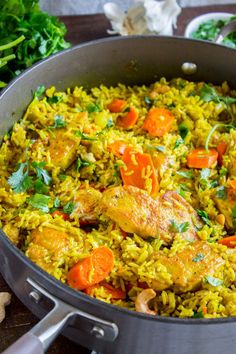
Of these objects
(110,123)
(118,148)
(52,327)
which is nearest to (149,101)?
(110,123)

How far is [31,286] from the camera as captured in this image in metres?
1.83

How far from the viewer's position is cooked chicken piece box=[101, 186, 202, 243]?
2162 millimetres

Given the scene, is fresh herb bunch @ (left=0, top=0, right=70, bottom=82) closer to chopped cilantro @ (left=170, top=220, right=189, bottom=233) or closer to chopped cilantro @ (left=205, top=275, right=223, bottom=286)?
chopped cilantro @ (left=170, top=220, right=189, bottom=233)

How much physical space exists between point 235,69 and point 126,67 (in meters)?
0.57

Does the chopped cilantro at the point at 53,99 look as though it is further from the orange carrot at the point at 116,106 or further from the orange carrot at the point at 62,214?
the orange carrot at the point at 62,214

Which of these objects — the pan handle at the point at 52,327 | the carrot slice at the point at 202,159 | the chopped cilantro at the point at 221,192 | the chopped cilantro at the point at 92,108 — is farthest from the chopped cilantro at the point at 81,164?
the pan handle at the point at 52,327

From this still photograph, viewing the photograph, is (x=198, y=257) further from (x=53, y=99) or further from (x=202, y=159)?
(x=53, y=99)

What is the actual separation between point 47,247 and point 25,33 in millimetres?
1367

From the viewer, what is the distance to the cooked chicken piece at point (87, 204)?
226 centimetres

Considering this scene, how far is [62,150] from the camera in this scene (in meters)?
2.43

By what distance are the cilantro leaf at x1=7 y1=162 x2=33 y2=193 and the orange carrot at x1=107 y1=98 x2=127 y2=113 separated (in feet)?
2.14

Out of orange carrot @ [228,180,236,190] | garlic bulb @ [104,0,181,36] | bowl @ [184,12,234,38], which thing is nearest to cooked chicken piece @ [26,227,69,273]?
orange carrot @ [228,180,236,190]

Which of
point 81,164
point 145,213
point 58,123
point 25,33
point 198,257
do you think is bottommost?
Answer: point 198,257

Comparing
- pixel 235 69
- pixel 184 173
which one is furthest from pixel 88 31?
pixel 184 173
